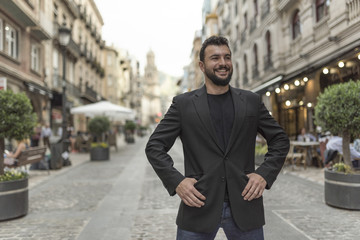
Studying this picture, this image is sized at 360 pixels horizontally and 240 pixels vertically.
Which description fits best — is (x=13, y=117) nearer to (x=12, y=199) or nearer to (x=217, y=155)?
(x=12, y=199)

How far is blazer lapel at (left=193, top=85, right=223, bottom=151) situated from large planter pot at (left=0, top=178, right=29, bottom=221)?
13.8 feet

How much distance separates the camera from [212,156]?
182 cm

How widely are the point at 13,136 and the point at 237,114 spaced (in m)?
5.11

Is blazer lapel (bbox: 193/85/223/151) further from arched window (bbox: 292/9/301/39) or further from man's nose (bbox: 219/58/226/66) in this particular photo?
arched window (bbox: 292/9/301/39)

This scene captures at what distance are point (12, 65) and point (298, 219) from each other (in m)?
14.1

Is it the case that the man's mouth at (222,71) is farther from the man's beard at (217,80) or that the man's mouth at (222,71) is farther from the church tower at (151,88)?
the church tower at (151,88)

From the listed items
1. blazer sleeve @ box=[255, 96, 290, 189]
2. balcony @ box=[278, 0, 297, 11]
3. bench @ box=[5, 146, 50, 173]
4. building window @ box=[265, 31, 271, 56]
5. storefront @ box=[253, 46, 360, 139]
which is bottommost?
bench @ box=[5, 146, 50, 173]

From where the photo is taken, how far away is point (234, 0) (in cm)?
2592

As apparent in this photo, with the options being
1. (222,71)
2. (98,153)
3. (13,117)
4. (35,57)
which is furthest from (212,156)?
(35,57)

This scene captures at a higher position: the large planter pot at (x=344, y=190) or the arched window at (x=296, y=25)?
the arched window at (x=296, y=25)

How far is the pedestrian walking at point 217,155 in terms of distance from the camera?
1.77m

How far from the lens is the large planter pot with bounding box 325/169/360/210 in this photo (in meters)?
5.07

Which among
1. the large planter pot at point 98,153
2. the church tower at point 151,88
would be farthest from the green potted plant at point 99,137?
the church tower at point 151,88

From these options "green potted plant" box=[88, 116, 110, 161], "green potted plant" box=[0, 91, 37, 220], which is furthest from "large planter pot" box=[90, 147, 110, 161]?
"green potted plant" box=[0, 91, 37, 220]
